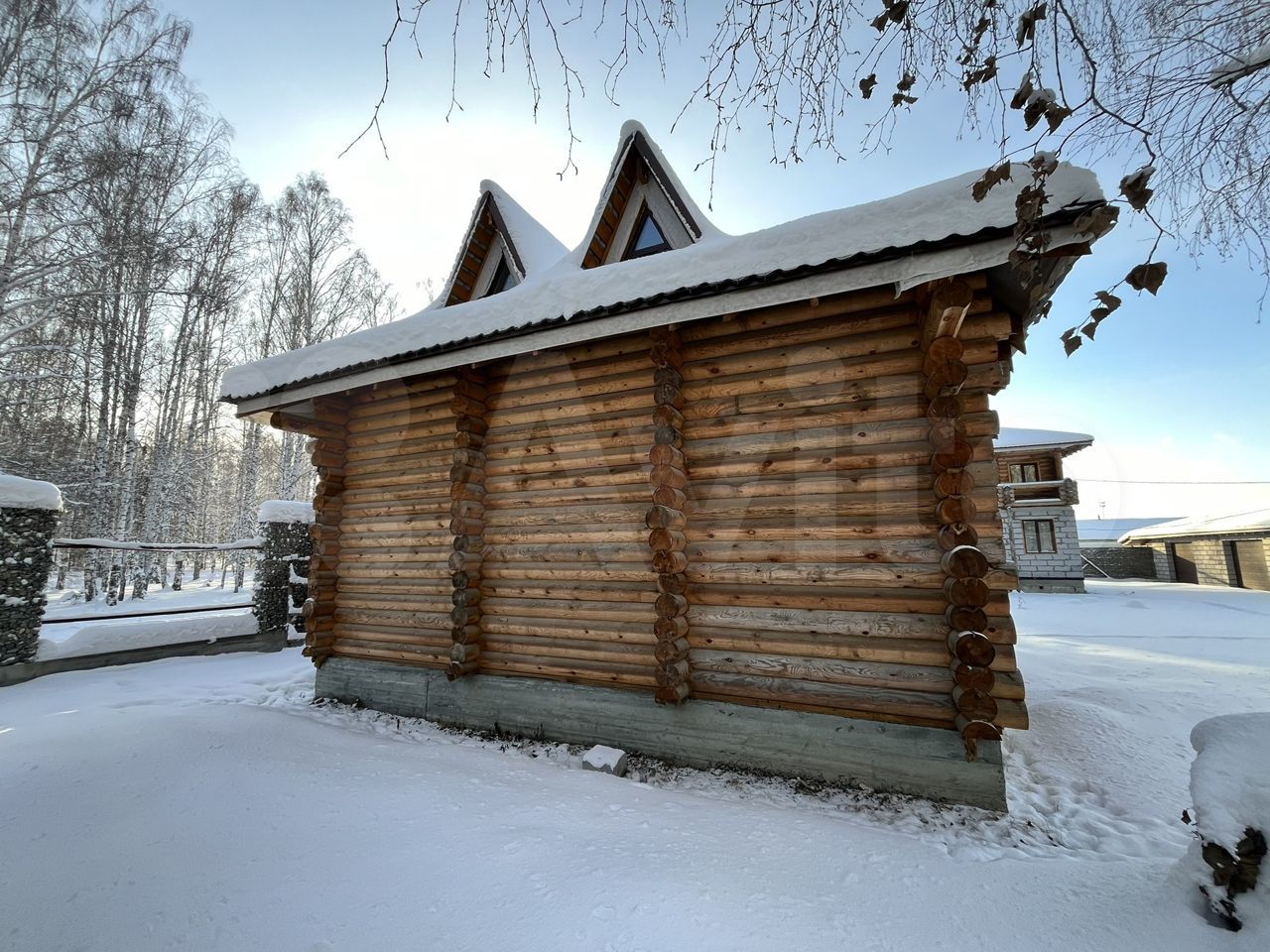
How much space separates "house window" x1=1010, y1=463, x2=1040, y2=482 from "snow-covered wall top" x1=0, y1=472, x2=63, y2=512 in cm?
2655

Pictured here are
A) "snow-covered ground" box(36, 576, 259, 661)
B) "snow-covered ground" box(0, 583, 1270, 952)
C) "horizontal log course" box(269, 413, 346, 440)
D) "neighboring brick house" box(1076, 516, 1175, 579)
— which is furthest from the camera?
"neighboring brick house" box(1076, 516, 1175, 579)

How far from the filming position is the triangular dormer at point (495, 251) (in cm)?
775

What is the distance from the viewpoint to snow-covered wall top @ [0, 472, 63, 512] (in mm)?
7137

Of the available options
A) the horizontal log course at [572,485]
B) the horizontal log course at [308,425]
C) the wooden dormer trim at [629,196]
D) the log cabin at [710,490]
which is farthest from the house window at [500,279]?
the horizontal log course at [572,485]

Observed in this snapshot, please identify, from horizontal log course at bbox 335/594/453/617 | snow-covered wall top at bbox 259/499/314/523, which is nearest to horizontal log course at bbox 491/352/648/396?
horizontal log course at bbox 335/594/453/617

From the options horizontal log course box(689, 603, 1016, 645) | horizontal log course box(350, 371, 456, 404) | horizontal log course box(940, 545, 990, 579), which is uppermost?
horizontal log course box(350, 371, 456, 404)

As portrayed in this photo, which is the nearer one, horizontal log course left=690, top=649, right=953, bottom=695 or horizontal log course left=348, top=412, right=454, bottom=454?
horizontal log course left=690, top=649, right=953, bottom=695

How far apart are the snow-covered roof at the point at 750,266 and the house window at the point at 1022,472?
20.7m

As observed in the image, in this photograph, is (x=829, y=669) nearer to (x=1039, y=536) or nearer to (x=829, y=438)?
(x=829, y=438)

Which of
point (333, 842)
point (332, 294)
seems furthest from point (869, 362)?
point (332, 294)

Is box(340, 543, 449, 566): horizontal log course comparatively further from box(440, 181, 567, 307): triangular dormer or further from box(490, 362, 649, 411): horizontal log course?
box(440, 181, 567, 307): triangular dormer

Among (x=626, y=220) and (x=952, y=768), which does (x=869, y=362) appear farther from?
(x=626, y=220)

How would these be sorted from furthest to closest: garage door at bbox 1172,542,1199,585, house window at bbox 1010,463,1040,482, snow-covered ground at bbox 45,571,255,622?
garage door at bbox 1172,542,1199,585
house window at bbox 1010,463,1040,482
snow-covered ground at bbox 45,571,255,622

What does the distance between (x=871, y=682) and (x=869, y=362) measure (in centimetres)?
272
